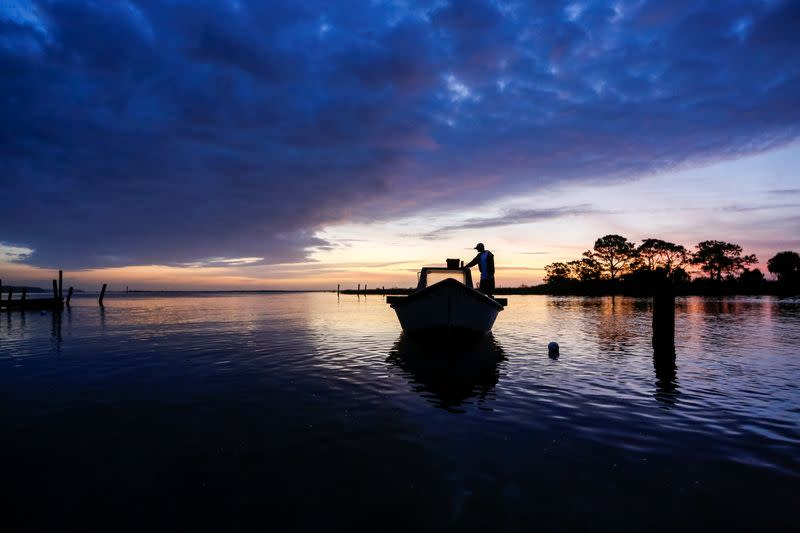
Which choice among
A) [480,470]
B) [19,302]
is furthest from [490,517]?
[19,302]

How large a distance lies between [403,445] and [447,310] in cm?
829

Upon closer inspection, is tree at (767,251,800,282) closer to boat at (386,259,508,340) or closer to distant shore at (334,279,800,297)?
distant shore at (334,279,800,297)

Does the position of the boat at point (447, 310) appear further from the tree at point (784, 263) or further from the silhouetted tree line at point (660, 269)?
the tree at point (784, 263)

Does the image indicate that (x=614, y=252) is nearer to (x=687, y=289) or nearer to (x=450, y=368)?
(x=687, y=289)

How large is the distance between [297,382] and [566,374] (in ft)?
21.5

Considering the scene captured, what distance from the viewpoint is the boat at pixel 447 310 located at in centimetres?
1325

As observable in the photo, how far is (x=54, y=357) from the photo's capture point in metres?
12.8

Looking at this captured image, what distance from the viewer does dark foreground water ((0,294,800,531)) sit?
3789 millimetres

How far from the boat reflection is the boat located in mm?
657

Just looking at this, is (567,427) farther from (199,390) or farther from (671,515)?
(199,390)

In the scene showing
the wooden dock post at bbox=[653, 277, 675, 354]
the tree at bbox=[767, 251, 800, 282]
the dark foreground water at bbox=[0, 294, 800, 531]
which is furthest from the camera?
the tree at bbox=[767, 251, 800, 282]

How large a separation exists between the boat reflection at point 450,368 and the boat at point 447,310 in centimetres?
66

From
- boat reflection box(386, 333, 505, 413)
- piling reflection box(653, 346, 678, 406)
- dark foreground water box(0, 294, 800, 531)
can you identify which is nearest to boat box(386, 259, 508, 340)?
boat reflection box(386, 333, 505, 413)

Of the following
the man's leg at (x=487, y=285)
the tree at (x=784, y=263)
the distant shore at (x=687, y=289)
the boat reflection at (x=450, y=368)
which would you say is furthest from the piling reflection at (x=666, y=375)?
the tree at (x=784, y=263)
